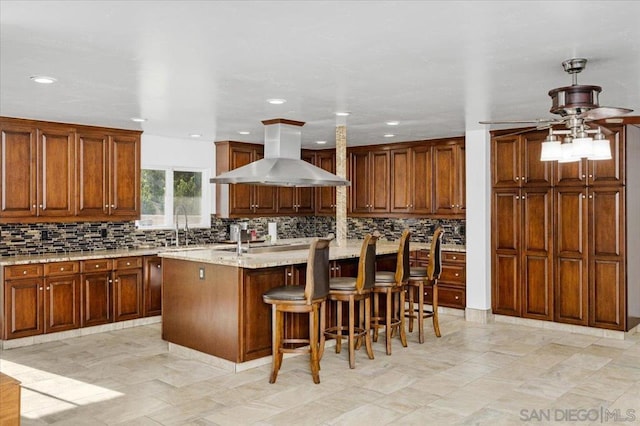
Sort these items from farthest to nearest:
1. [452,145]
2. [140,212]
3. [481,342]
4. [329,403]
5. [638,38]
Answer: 1. [452,145]
2. [140,212]
3. [481,342]
4. [329,403]
5. [638,38]

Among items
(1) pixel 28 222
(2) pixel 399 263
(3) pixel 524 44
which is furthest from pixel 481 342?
(1) pixel 28 222

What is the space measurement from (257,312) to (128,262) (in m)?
2.26

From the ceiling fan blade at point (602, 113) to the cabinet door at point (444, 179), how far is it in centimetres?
391

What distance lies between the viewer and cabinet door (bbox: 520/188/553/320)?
6.41 m

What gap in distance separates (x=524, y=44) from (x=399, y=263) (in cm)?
265

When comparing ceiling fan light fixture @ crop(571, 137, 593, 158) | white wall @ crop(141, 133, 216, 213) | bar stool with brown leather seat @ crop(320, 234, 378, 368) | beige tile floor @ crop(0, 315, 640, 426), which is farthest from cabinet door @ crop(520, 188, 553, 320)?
white wall @ crop(141, 133, 216, 213)

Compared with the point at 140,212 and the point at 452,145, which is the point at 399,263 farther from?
the point at 140,212

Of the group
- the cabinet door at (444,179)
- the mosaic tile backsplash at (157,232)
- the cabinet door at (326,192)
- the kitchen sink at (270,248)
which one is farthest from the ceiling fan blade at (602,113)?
the cabinet door at (326,192)

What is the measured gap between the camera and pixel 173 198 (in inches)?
301

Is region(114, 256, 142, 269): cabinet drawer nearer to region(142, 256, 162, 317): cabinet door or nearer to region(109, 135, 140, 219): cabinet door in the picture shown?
region(142, 256, 162, 317): cabinet door

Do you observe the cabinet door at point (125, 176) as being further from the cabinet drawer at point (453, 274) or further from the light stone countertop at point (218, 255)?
the cabinet drawer at point (453, 274)

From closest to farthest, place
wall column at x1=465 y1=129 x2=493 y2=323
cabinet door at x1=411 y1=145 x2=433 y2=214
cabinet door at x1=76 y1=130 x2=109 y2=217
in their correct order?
cabinet door at x1=76 y1=130 x2=109 y2=217 → wall column at x1=465 y1=129 x2=493 y2=323 → cabinet door at x1=411 y1=145 x2=433 y2=214

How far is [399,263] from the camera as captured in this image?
5.36 m

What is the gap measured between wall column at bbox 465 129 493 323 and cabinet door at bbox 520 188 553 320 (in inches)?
16.8
